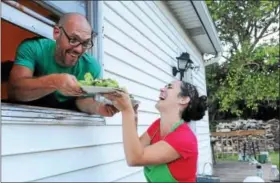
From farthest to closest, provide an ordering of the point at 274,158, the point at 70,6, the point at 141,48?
the point at 274,158
the point at 141,48
the point at 70,6

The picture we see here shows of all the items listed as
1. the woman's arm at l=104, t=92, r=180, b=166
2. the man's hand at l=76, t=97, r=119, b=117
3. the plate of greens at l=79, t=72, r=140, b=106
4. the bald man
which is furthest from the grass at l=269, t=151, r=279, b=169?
the plate of greens at l=79, t=72, r=140, b=106

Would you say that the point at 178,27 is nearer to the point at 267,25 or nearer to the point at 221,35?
the point at 221,35

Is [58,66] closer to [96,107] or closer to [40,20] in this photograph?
[96,107]

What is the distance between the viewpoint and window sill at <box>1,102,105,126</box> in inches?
54.1

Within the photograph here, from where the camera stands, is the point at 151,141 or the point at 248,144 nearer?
the point at 151,141

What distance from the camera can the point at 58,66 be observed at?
1.14 metres

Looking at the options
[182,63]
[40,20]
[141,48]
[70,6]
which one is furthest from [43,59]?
[182,63]

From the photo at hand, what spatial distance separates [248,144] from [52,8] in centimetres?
1089

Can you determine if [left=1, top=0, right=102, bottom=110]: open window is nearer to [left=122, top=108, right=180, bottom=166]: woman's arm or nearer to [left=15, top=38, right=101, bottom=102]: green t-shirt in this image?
[left=15, top=38, right=101, bottom=102]: green t-shirt

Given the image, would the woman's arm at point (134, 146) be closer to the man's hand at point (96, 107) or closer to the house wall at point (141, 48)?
the man's hand at point (96, 107)

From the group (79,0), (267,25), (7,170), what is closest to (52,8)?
(79,0)

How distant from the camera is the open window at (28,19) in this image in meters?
1.43

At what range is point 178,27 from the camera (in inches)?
234

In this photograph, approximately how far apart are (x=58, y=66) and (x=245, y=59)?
1069 centimetres
